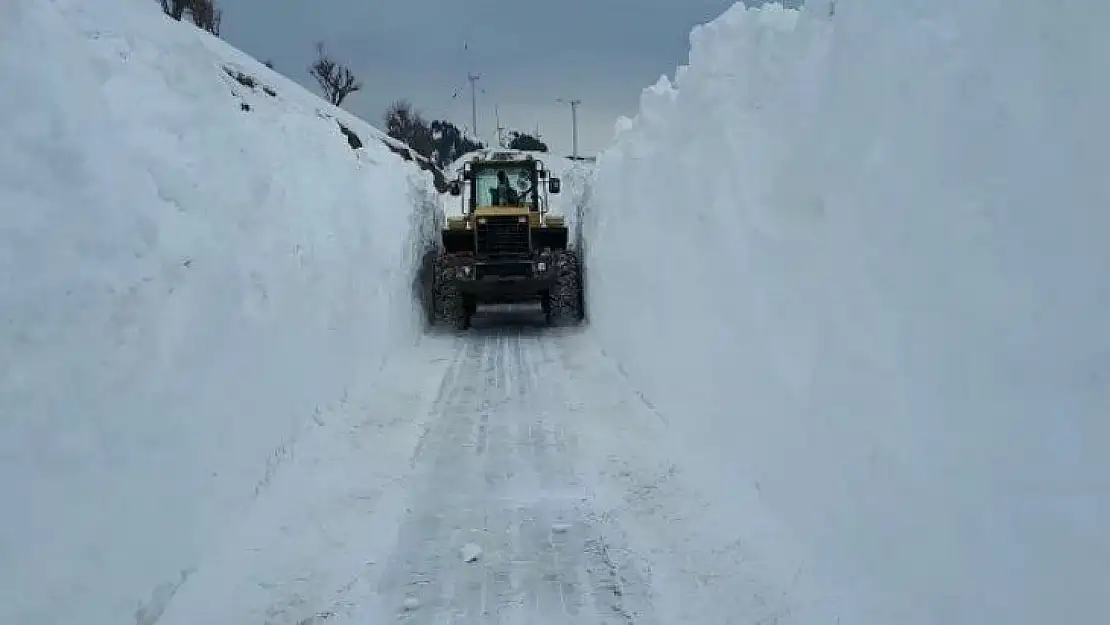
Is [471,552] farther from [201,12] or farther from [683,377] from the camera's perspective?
[201,12]

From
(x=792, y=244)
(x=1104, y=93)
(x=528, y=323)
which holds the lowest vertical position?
(x=528, y=323)

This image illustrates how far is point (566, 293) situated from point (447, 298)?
6.95 feet

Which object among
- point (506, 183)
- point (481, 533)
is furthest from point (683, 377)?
point (506, 183)

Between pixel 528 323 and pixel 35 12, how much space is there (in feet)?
41.7

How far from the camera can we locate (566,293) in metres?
16.4

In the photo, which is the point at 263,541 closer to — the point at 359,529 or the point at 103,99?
the point at 359,529

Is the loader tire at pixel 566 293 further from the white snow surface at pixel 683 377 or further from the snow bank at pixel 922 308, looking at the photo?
the snow bank at pixel 922 308

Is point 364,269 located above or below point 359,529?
above

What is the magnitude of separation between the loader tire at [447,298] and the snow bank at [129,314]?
719 cm

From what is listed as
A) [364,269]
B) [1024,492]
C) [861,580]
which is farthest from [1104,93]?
[364,269]

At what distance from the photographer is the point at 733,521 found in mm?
5484

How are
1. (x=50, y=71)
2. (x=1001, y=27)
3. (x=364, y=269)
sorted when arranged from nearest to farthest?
(x=1001, y=27) < (x=50, y=71) < (x=364, y=269)

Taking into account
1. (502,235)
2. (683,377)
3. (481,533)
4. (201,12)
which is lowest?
(481,533)

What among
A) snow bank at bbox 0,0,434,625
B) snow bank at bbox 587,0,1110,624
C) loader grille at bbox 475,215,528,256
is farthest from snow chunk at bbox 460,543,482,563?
loader grille at bbox 475,215,528,256
